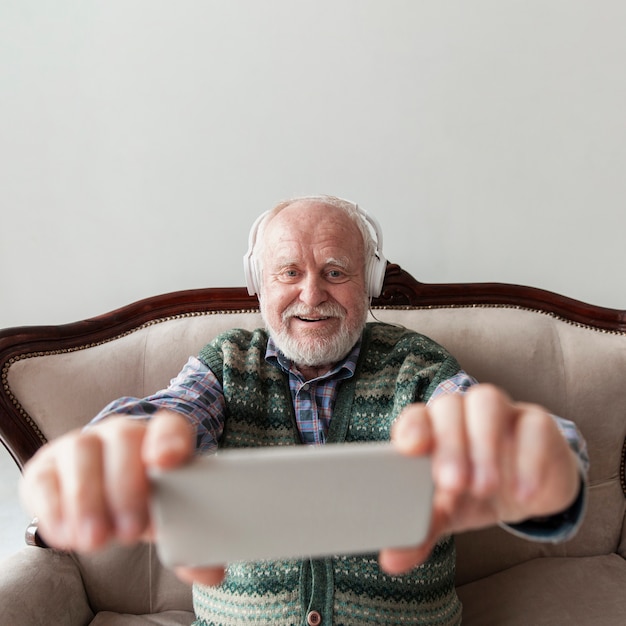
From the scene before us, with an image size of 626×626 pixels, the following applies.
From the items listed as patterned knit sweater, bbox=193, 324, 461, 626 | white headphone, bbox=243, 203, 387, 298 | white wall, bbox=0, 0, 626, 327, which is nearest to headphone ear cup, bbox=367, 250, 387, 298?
white headphone, bbox=243, 203, 387, 298

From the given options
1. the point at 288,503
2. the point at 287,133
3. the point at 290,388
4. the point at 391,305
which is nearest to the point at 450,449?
the point at 288,503

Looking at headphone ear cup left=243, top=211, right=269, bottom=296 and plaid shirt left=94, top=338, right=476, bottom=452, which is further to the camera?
headphone ear cup left=243, top=211, right=269, bottom=296

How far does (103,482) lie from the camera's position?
43 centimetres

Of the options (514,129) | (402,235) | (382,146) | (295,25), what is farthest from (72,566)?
(514,129)

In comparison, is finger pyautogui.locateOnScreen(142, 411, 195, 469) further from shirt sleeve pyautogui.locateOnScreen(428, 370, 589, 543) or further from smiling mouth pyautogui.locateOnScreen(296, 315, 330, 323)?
smiling mouth pyautogui.locateOnScreen(296, 315, 330, 323)

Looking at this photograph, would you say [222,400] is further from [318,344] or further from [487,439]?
[487,439]

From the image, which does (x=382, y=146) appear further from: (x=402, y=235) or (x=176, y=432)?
(x=176, y=432)

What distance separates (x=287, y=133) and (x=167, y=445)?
1288 mm

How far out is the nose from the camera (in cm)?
117

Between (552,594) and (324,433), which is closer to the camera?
(324,433)

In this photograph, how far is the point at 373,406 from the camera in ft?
3.71

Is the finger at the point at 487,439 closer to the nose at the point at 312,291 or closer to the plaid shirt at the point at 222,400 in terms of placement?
the plaid shirt at the point at 222,400

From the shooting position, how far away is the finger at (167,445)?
1.36 feet

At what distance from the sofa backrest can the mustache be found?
0.23 m
